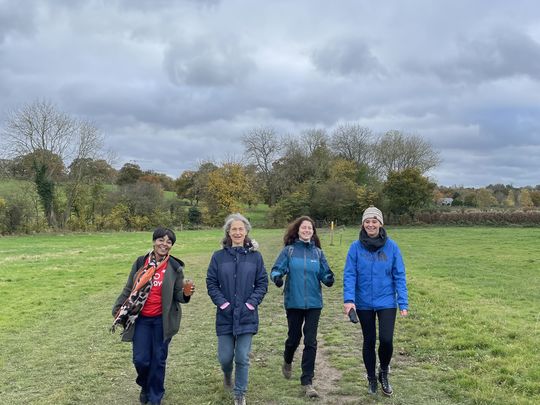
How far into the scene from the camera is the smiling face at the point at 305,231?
5.95 meters

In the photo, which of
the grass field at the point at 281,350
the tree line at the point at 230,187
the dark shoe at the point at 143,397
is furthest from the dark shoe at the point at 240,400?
the tree line at the point at 230,187

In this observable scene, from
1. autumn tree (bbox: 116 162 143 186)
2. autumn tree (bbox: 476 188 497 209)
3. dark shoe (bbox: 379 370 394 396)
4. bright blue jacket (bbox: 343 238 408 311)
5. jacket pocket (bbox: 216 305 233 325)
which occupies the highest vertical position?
autumn tree (bbox: 116 162 143 186)

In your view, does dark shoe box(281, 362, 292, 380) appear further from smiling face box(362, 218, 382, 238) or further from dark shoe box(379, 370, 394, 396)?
smiling face box(362, 218, 382, 238)

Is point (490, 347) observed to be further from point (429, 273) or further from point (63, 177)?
point (63, 177)

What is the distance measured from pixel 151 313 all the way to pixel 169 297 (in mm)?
278

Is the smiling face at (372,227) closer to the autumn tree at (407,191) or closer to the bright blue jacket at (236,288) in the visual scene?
the bright blue jacket at (236,288)

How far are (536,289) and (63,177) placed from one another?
50.2 meters

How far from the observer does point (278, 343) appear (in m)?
8.30

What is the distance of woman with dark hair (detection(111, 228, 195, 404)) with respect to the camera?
541cm

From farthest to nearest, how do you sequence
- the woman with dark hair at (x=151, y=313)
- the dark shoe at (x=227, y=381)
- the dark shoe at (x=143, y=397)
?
1. the dark shoe at (x=227, y=381)
2. the dark shoe at (x=143, y=397)
3. the woman with dark hair at (x=151, y=313)

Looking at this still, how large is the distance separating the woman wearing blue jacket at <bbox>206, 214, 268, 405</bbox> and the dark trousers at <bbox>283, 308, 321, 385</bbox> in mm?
685

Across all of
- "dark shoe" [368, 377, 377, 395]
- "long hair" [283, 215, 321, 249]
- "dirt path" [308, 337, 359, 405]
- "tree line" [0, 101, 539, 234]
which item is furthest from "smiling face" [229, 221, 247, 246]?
"tree line" [0, 101, 539, 234]

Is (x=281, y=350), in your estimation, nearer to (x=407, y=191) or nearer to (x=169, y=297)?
(x=169, y=297)

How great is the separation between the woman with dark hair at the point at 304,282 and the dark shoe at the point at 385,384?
0.81 m
